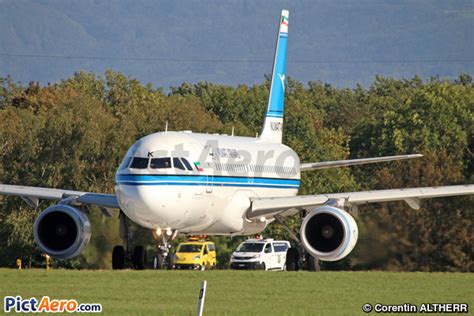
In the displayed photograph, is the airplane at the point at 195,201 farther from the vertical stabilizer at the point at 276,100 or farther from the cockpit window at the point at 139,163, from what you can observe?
the vertical stabilizer at the point at 276,100

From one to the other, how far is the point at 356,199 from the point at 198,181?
5573mm

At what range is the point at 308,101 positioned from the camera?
15475 centimetres

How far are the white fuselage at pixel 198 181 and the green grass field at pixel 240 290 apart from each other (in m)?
2.33

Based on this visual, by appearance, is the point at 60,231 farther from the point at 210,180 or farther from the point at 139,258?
the point at 210,180

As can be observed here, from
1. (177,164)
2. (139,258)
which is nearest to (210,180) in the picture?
(177,164)

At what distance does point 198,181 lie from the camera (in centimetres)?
4544

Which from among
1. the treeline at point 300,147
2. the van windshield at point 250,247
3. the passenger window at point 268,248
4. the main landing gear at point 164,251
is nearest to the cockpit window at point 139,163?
the main landing gear at point 164,251

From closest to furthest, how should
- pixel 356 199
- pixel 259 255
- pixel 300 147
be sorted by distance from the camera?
pixel 356 199 → pixel 259 255 → pixel 300 147

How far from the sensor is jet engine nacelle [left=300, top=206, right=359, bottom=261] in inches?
1781

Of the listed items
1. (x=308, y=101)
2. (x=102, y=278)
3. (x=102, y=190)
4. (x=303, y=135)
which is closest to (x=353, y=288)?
(x=102, y=278)

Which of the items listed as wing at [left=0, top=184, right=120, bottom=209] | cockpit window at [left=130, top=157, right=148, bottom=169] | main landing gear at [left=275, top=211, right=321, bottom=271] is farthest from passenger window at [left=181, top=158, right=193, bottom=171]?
main landing gear at [left=275, top=211, right=321, bottom=271]

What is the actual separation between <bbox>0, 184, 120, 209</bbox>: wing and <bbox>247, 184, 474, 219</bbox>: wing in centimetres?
523

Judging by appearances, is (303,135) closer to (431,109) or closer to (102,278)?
(431,109)

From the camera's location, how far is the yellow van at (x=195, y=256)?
6512 centimetres
